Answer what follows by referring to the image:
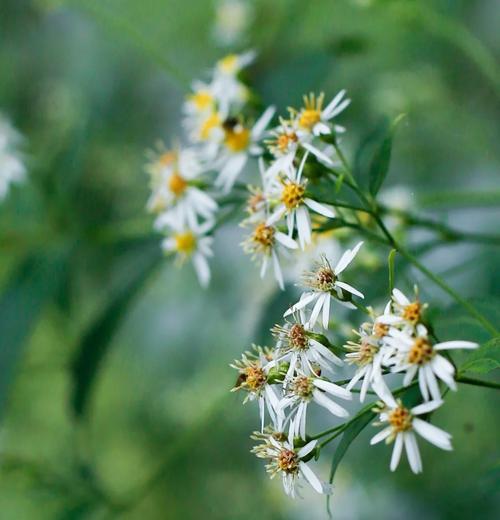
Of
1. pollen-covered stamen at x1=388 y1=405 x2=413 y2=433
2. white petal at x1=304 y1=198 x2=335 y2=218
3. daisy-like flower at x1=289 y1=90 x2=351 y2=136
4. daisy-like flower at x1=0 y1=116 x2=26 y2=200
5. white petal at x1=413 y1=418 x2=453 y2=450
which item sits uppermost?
daisy-like flower at x1=0 y1=116 x2=26 y2=200

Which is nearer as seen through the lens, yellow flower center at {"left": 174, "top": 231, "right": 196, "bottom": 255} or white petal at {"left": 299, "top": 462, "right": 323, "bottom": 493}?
white petal at {"left": 299, "top": 462, "right": 323, "bottom": 493}

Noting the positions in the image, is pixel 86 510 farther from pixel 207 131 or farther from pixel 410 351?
pixel 410 351

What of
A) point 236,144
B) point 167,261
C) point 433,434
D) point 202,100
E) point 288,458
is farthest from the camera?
point 167,261

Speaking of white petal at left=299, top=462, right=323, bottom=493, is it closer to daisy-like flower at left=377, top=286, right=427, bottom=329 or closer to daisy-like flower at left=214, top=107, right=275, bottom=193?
daisy-like flower at left=377, top=286, right=427, bottom=329

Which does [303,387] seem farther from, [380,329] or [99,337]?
[99,337]

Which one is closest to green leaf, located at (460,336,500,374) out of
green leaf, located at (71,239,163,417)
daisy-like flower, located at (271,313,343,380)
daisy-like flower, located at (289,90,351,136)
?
daisy-like flower, located at (271,313,343,380)

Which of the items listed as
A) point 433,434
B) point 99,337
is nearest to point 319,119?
point 433,434
